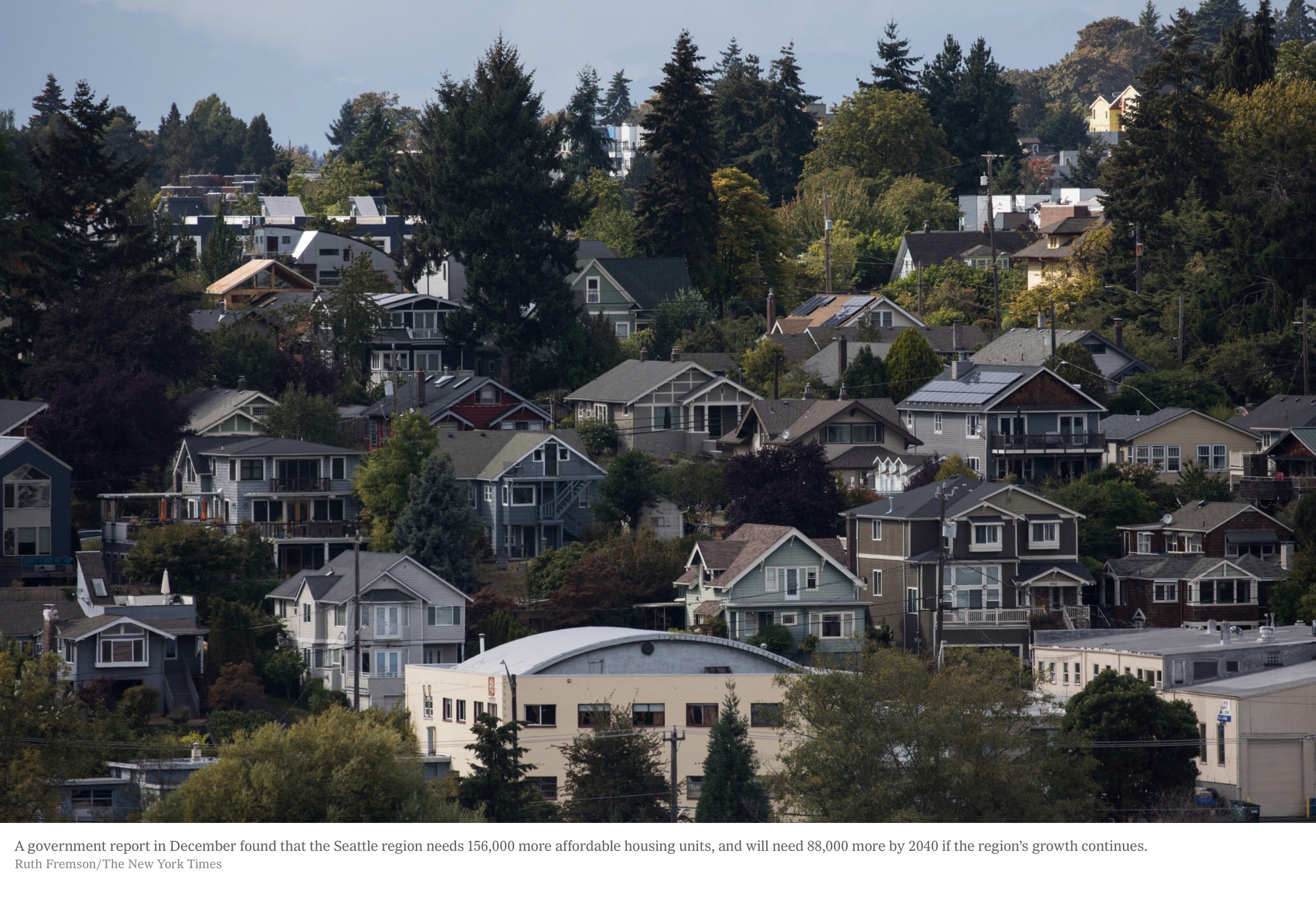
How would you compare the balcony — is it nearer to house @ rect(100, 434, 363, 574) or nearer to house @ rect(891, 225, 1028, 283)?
house @ rect(100, 434, 363, 574)

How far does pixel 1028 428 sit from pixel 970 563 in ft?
32.4

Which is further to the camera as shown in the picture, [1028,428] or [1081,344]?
[1081,344]

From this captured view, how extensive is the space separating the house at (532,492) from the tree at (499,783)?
21589mm

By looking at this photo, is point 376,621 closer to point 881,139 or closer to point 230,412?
point 230,412

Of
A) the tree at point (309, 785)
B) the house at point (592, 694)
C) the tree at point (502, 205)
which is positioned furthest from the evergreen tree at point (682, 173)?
the tree at point (309, 785)

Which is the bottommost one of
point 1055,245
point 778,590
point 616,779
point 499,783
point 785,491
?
point 616,779

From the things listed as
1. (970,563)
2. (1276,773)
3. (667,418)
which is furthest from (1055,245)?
(1276,773)

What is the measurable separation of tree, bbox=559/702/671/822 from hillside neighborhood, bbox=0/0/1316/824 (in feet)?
0.30

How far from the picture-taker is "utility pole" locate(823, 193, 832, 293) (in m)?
81.7

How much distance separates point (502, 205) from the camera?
63.6m

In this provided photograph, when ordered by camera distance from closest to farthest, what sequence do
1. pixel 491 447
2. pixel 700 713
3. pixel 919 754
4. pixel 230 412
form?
1. pixel 919 754
2. pixel 700 713
3. pixel 491 447
4. pixel 230 412

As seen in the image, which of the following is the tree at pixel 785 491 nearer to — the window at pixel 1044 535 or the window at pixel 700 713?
the window at pixel 1044 535

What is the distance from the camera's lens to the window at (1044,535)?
50.1m

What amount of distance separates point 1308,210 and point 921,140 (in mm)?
35613
